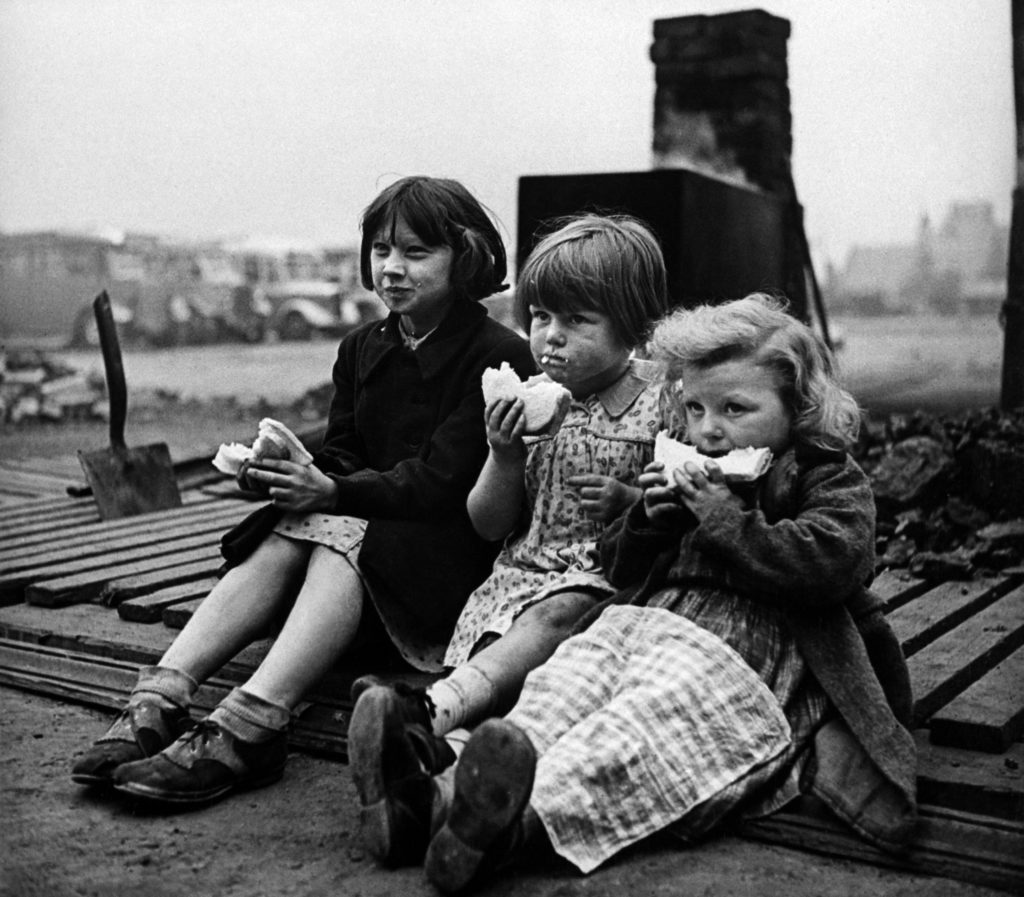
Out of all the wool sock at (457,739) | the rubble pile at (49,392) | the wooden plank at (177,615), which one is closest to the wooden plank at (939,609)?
the wool sock at (457,739)

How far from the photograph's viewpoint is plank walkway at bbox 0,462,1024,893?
208 centimetres

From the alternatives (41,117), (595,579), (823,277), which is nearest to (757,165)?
(823,277)

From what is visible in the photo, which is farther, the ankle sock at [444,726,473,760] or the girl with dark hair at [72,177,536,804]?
the girl with dark hair at [72,177,536,804]

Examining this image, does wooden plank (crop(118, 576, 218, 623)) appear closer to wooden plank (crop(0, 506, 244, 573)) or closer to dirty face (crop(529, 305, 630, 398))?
wooden plank (crop(0, 506, 244, 573))

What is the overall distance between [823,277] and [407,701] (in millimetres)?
5531

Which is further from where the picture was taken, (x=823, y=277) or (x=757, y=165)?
(x=823, y=277)

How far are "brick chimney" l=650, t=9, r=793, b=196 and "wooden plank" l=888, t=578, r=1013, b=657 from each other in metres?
3.44

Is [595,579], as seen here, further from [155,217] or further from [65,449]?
[155,217]

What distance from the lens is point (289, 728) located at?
2.63 metres

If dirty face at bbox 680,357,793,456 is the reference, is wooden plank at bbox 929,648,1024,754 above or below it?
below

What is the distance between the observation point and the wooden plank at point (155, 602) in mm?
3318

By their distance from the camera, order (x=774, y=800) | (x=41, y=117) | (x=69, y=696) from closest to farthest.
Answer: (x=774, y=800) → (x=69, y=696) → (x=41, y=117)

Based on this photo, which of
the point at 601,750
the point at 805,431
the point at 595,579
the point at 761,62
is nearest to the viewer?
the point at 601,750

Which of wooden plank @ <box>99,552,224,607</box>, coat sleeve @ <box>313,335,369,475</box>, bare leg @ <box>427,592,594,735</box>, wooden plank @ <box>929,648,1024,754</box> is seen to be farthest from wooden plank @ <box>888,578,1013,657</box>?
wooden plank @ <box>99,552,224,607</box>
